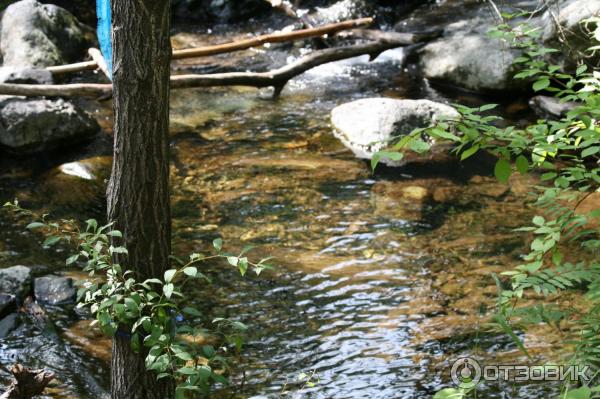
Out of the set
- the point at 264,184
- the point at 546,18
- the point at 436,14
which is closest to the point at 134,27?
the point at 264,184

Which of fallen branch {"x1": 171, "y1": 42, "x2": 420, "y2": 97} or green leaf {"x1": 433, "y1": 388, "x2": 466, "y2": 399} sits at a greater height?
fallen branch {"x1": 171, "y1": 42, "x2": 420, "y2": 97}

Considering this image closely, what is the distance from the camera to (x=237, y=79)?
8.41 metres

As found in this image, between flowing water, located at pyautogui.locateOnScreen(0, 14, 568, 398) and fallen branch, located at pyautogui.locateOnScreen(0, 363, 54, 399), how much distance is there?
65cm

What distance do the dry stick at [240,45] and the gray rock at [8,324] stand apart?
13.2 feet

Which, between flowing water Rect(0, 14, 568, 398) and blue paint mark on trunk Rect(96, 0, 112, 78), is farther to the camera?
blue paint mark on trunk Rect(96, 0, 112, 78)

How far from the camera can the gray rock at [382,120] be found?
768 cm

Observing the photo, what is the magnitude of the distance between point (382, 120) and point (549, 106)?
6.30 feet

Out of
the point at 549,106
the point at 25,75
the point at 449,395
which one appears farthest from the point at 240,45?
the point at 449,395

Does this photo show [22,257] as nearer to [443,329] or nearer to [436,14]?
[443,329]

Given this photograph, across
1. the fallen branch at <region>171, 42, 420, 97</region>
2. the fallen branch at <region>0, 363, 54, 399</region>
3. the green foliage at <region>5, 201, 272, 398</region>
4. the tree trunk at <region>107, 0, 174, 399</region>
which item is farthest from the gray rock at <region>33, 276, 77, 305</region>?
the fallen branch at <region>171, 42, 420, 97</region>

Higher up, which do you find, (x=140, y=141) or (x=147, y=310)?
(x=140, y=141)

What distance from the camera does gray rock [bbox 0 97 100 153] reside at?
760 centimetres

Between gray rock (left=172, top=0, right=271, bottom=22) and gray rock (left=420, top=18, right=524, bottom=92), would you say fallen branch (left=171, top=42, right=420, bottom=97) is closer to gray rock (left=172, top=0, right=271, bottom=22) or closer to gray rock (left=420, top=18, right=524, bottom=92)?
gray rock (left=420, top=18, right=524, bottom=92)

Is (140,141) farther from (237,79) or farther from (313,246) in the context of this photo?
(237,79)
